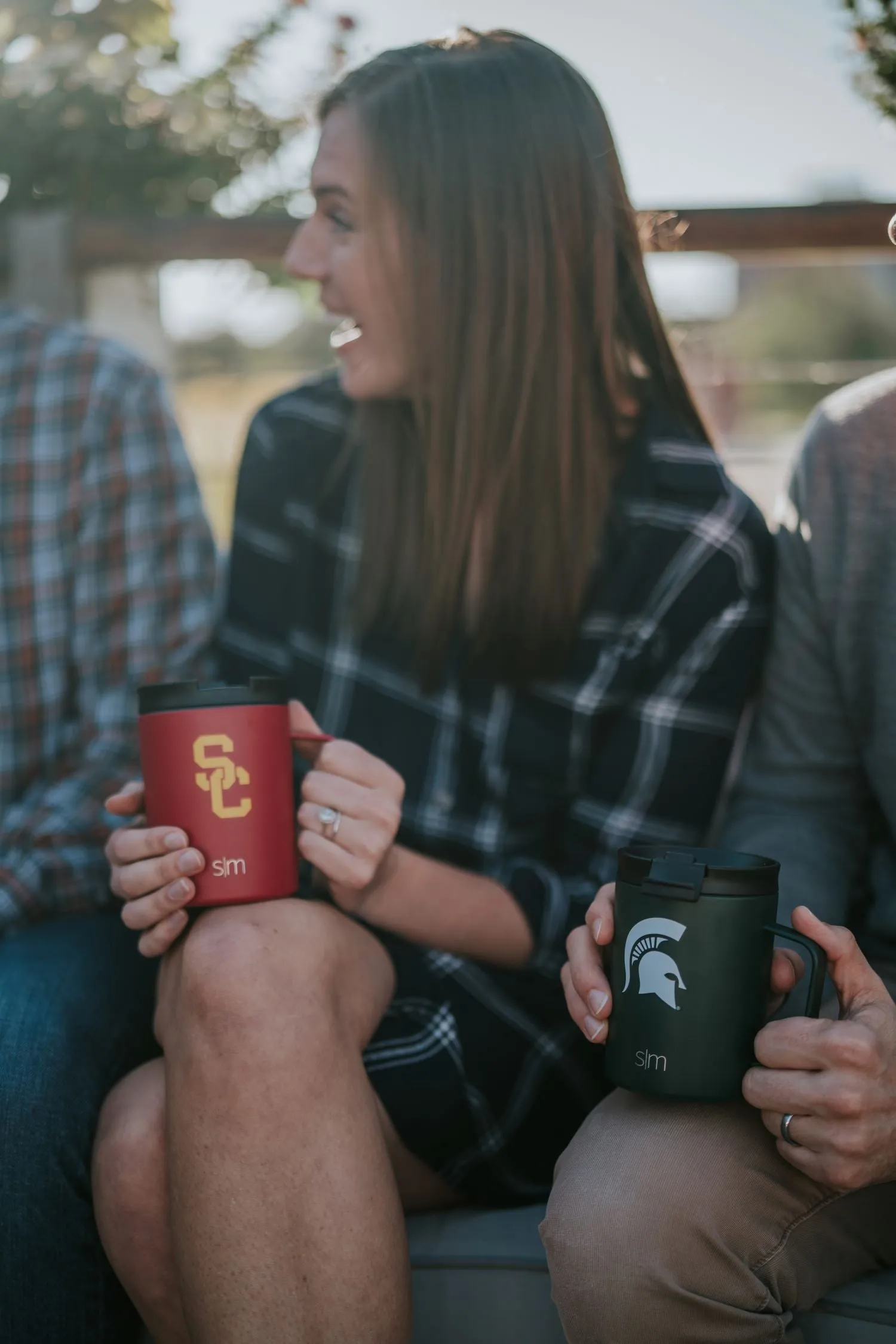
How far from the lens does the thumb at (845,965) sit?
1.13 meters

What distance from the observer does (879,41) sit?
1.69 metres

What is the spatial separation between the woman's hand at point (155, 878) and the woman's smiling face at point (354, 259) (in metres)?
0.64

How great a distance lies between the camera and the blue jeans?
1359 mm

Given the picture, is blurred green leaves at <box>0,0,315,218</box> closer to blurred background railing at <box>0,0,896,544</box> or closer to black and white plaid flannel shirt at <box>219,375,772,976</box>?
blurred background railing at <box>0,0,896,544</box>

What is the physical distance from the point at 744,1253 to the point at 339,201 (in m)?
1.28

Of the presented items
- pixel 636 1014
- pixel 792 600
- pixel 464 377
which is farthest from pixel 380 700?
pixel 636 1014

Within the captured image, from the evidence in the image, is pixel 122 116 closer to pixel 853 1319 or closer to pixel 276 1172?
pixel 276 1172

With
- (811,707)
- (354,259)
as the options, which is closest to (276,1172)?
(811,707)

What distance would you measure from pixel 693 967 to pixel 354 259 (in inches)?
39.7

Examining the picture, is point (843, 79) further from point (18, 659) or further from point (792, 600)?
point (18, 659)

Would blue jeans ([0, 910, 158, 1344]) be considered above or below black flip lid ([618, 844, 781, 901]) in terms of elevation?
below

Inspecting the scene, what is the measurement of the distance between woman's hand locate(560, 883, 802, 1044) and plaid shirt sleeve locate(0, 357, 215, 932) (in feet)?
2.53

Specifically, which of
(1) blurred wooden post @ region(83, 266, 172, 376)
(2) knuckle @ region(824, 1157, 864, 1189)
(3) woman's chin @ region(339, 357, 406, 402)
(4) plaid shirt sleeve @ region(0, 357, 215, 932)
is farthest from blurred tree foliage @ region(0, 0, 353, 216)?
(2) knuckle @ region(824, 1157, 864, 1189)

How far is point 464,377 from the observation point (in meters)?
1.70
